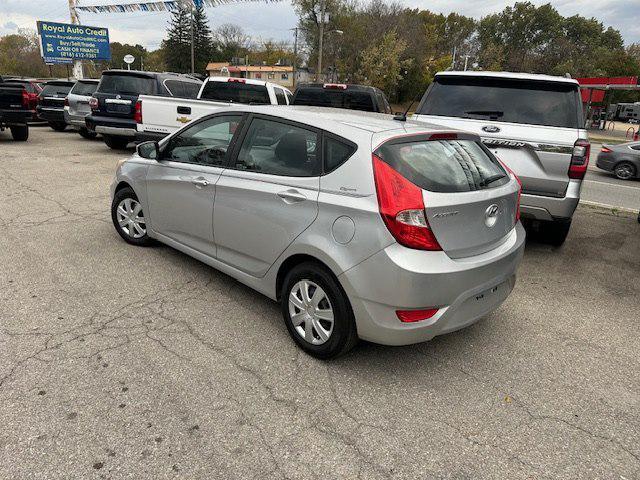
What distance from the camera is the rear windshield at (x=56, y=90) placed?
15898 millimetres

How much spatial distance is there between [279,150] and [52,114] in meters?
15.7

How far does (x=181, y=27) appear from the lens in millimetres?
73375

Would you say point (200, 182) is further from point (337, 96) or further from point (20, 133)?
point (20, 133)

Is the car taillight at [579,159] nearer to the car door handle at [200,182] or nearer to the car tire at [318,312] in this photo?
the car tire at [318,312]

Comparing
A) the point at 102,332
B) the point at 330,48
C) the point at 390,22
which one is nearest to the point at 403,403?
the point at 102,332

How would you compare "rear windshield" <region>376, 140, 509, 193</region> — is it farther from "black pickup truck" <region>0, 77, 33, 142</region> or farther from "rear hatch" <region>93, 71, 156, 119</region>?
"black pickup truck" <region>0, 77, 33, 142</region>

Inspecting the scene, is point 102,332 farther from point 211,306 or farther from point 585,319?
point 585,319

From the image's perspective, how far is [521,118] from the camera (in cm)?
505

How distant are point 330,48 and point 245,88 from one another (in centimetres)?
5346

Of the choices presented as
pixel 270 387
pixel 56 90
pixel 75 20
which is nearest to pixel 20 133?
pixel 56 90

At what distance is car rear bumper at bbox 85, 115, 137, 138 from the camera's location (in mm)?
11000

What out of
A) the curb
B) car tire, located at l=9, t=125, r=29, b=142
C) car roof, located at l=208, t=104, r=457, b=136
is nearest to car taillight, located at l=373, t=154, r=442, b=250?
car roof, located at l=208, t=104, r=457, b=136

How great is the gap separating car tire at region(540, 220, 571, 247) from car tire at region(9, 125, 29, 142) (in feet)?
44.7

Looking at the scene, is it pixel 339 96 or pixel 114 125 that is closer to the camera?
pixel 339 96
